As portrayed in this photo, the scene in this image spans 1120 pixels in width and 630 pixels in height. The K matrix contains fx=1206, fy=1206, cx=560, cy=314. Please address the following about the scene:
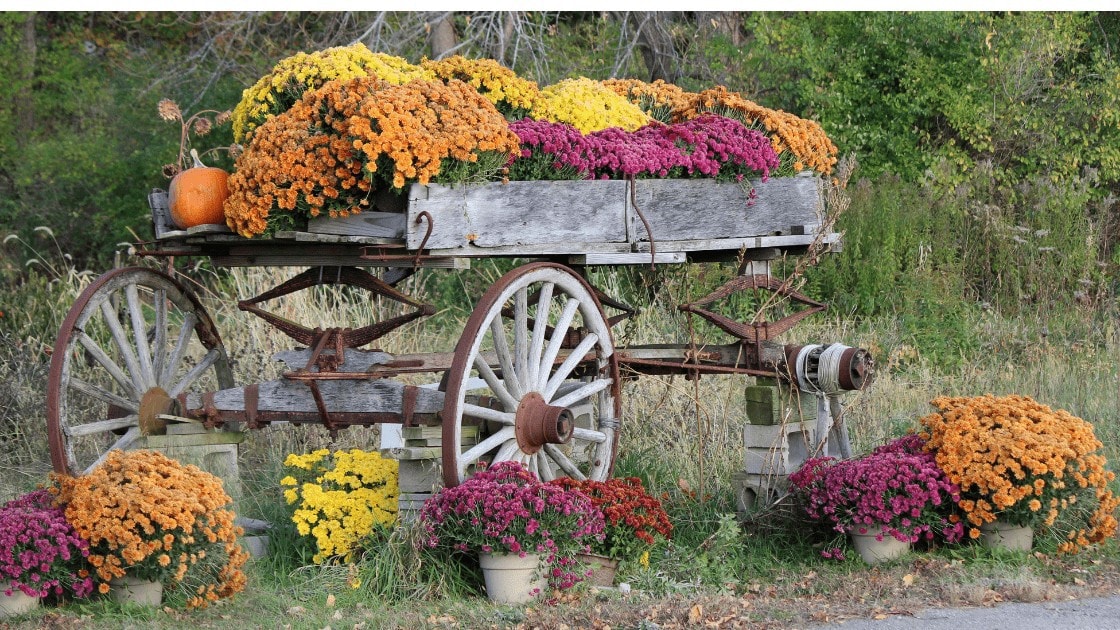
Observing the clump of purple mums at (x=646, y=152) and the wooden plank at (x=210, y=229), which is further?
Answer: the clump of purple mums at (x=646, y=152)

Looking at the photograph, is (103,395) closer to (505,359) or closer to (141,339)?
(141,339)

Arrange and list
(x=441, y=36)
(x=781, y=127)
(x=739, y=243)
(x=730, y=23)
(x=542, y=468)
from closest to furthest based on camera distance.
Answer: (x=542, y=468) → (x=739, y=243) → (x=781, y=127) → (x=441, y=36) → (x=730, y=23)

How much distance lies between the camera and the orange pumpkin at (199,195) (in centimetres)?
491

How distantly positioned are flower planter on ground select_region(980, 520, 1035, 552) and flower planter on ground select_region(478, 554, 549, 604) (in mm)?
2021

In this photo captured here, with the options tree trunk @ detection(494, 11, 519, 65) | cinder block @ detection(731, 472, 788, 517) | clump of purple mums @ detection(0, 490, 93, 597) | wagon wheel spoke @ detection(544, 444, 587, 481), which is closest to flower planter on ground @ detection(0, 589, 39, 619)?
clump of purple mums @ detection(0, 490, 93, 597)

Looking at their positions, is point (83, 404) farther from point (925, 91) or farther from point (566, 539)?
point (925, 91)

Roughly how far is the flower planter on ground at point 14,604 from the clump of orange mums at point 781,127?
370cm

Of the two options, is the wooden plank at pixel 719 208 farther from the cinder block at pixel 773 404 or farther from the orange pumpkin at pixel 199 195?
the orange pumpkin at pixel 199 195

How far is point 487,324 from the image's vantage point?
4.70 meters

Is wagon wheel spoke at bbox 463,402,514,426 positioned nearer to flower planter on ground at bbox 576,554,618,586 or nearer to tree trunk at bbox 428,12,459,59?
flower planter on ground at bbox 576,554,618,586

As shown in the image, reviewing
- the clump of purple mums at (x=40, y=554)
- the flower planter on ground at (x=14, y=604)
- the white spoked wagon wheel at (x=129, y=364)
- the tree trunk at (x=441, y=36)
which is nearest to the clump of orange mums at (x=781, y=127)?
the white spoked wagon wheel at (x=129, y=364)

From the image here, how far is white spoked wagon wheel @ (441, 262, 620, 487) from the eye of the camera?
4.56m

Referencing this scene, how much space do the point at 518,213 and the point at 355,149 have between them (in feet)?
2.42

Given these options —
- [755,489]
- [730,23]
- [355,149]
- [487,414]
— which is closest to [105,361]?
[355,149]
